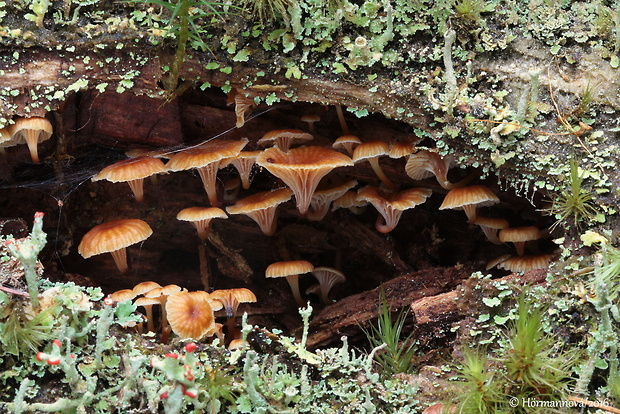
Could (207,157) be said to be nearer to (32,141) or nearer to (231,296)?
(231,296)

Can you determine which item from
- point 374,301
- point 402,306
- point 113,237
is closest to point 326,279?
point 374,301

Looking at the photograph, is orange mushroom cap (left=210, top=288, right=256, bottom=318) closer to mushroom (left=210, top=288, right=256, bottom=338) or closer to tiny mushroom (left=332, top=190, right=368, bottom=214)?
mushroom (left=210, top=288, right=256, bottom=338)

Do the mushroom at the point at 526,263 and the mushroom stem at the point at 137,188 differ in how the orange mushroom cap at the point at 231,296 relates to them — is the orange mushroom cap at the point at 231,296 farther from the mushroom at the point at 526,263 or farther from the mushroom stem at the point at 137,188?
the mushroom at the point at 526,263

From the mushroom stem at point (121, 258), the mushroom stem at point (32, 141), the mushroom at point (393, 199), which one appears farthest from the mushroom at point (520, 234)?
the mushroom stem at point (32, 141)

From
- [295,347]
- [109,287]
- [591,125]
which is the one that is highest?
[591,125]

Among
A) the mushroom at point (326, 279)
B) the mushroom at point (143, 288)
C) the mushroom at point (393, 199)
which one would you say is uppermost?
the mushroom at point (393, 199)

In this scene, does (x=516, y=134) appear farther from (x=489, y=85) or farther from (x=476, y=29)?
(x=476, y=29)

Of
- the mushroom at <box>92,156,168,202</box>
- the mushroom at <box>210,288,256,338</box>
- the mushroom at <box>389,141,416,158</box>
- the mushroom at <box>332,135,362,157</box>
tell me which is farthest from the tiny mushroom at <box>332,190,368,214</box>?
the mushroom at <box>92,156,168,202</box>

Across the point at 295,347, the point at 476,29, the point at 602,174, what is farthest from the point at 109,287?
the point at 602,174
